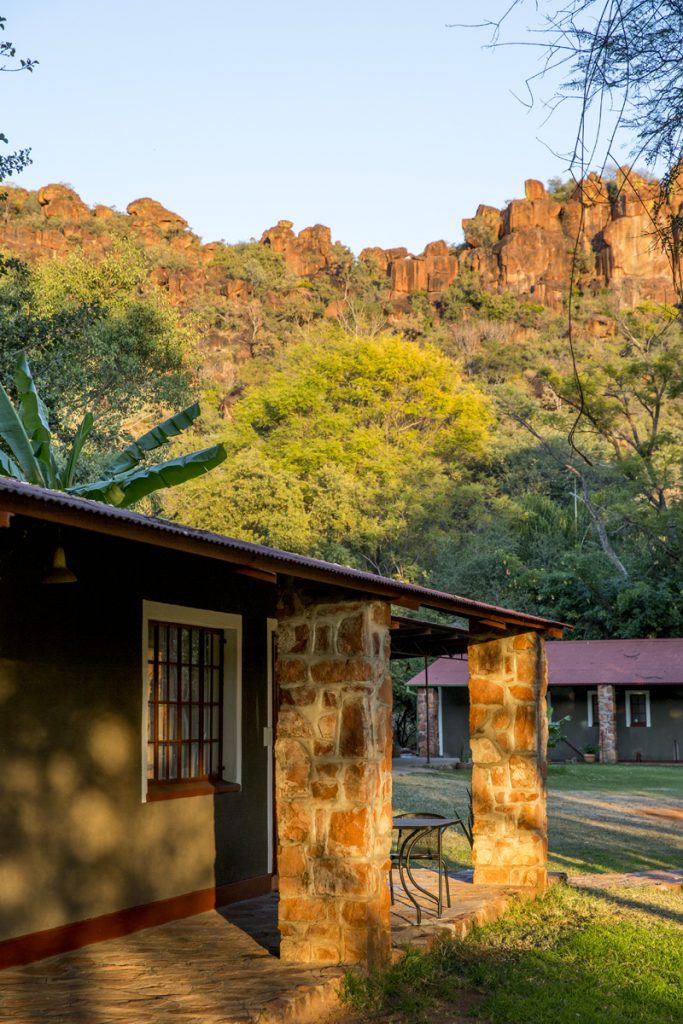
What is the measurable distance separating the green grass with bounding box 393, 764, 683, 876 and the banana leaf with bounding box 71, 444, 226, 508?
5.44 metres

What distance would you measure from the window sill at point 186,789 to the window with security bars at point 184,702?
8 centimetres

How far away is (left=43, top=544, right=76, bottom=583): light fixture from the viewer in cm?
639

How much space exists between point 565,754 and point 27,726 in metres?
27.1

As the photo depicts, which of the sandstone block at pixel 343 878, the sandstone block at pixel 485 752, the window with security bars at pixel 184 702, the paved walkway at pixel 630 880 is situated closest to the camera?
the sandstone block at pixel 343 878

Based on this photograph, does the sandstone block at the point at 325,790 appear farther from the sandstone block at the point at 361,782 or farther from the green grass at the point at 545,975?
the green grass at the point at 545,975

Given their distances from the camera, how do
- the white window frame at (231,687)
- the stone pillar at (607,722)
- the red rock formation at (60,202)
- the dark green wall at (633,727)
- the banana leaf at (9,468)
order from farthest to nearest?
1. the red rock formation at (60,202)
2. the dark green wall at (633,727)
3. the stone pillar at (607,722)
4. the banana leaf at (9,468)
5. the white window frame at (231,687)

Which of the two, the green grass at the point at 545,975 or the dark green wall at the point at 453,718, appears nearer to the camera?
the green grass at the point at 545,975

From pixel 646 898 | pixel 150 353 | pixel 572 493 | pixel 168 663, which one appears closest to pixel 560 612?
pixel 572 493

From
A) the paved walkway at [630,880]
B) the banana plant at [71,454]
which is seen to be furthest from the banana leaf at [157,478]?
the paved walkway at [630,880]

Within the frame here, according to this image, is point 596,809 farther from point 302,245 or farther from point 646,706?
point 302,245

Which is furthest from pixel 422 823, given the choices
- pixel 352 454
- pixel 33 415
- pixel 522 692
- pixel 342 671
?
pixel 352 454

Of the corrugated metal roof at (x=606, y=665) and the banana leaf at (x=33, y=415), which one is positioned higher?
the banana leaf at (x=33, y=415)

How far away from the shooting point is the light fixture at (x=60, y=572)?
21.0 feet

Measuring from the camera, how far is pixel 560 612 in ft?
119
